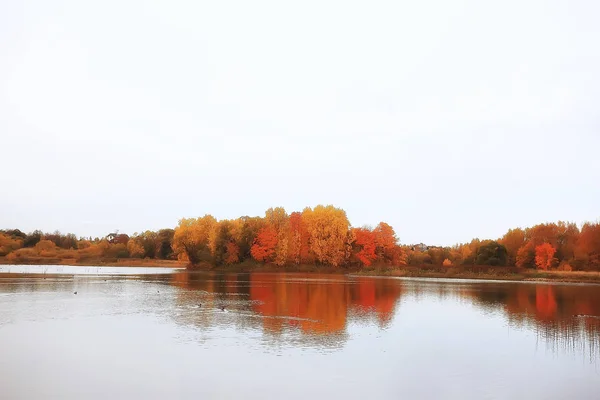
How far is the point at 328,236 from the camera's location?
94688 mm

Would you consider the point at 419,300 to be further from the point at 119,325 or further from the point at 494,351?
the point at 119,325

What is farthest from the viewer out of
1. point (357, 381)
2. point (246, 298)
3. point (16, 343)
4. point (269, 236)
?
point (269, 236)

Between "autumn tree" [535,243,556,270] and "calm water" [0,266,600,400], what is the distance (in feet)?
214

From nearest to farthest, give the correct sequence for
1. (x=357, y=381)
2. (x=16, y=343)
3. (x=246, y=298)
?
(x=357, y=381)
(x=16, y=343)
(x=246, y=298)

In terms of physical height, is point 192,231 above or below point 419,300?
above

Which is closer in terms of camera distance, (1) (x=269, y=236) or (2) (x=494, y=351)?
(2) (x=494, y=351)

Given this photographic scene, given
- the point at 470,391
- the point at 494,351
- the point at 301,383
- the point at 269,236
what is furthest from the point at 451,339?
the point at 269,236

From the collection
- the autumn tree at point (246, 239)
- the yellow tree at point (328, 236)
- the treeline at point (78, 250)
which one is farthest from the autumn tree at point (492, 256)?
the treeline at point (78, 250)

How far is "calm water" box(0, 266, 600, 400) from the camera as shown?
14.4 m

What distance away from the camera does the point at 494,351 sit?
2039 centimetres

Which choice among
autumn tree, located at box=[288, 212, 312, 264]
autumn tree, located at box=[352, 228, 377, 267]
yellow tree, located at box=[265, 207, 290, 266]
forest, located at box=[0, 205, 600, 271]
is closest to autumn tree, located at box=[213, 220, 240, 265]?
forest, located at box=[0, 205, 600, 271]

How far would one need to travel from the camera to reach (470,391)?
47.3 feet

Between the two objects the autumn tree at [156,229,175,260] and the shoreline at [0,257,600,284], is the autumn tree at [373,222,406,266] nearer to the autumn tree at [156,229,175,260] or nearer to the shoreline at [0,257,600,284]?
the shoreline at [0,257,600,284]

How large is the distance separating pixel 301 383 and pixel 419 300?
92.4ft
